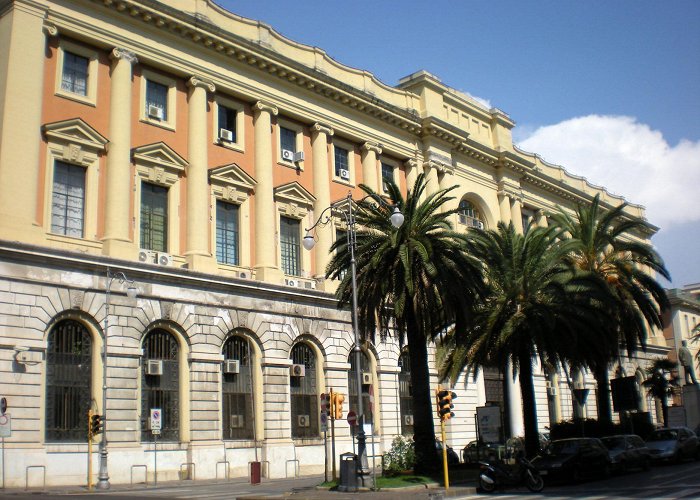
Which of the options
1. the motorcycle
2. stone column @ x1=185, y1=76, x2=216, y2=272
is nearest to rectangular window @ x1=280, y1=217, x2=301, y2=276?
stone column @ x1=185, y1=76, x2=216, y2=272

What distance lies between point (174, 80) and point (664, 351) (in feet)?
184

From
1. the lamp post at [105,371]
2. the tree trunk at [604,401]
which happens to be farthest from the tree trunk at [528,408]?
the lamp post at [105,371]

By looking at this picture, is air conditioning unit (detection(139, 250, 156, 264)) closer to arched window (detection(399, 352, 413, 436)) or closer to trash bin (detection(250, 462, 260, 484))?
trash bin (detection(250, 462, 260, 484))

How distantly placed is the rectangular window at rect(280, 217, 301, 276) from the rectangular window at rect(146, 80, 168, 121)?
7.40 m

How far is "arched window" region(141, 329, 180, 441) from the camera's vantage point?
28.3 m

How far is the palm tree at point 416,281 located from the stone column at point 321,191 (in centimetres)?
901

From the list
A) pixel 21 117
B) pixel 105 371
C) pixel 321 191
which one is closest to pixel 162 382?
pixel 105 371

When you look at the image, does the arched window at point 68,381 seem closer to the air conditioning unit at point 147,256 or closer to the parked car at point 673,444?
the air conditioning unit at point 147,256

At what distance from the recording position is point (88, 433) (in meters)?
25.4

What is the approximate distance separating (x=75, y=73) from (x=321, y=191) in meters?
12.9

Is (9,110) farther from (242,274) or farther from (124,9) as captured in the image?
(242,274)

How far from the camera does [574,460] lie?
26.4 m

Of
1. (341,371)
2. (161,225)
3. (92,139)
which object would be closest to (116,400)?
(161,225)

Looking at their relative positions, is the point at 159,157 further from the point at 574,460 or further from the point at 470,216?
the point at 470,216
